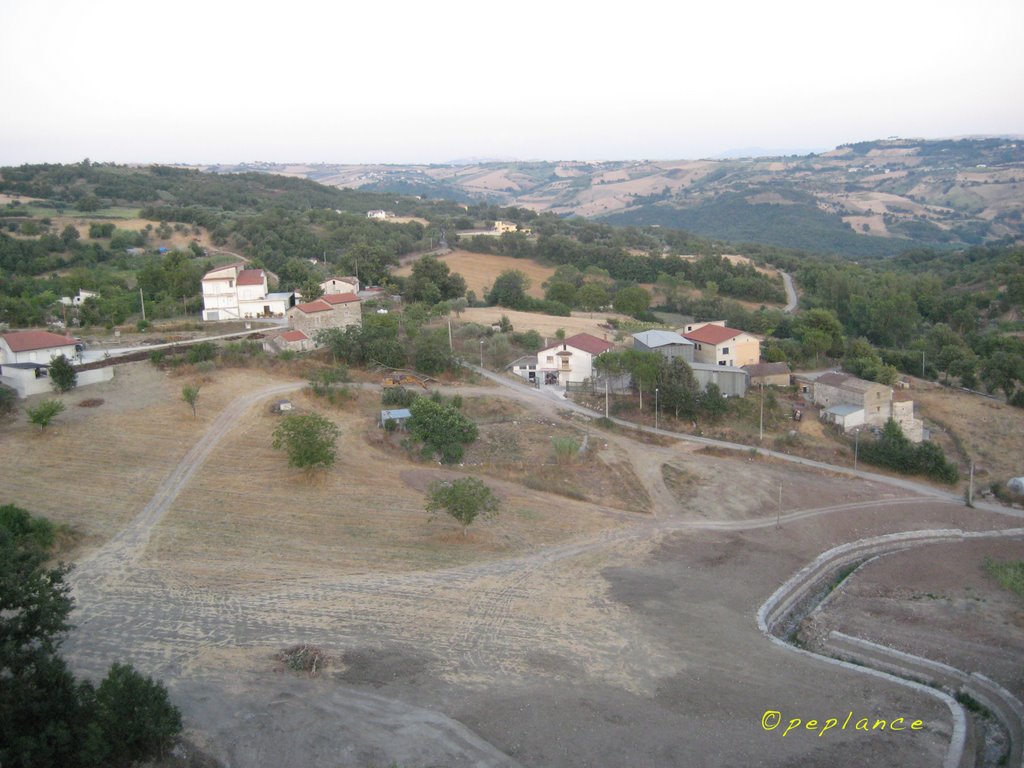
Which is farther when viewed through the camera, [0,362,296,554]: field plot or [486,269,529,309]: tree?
[486,269,529,309]: tree

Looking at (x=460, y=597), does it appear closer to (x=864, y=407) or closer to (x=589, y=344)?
(x=589, y=344)

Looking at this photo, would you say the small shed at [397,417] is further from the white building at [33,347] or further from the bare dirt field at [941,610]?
the bare dirt field at [941,610]

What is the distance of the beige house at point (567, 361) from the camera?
115 ft

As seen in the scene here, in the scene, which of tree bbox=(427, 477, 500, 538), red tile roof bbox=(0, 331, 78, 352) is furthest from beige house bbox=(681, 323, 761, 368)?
red tile roof bbox=(0, 331, 78, 352)

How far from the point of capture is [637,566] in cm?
2058

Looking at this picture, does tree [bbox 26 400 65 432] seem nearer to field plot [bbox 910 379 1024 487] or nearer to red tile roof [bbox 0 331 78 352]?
red tile roof [bbox 0 331 78 352]

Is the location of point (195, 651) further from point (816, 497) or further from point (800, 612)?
point (816, 497)

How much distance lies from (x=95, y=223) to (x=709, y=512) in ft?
170

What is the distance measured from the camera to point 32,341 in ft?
97.2

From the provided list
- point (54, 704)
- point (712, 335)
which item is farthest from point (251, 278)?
point (54, 704)

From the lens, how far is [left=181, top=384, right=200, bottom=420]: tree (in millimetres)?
27234

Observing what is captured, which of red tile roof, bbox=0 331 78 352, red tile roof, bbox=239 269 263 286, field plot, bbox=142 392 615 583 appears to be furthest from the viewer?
red tile roof, bbox=239 269 263 286

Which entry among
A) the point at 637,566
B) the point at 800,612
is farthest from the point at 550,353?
the point at 800,612

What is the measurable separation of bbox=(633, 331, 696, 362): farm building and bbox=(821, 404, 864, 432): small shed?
275 inches
